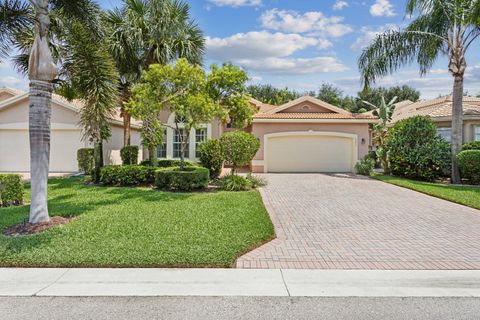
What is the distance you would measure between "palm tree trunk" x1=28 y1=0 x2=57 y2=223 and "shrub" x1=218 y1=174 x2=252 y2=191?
283 inches

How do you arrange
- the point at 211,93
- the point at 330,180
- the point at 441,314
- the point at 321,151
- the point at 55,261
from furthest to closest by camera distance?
the point at 321,151 < the point at 330,180 < the point at 211,93 < the point at 55,261 < the point at 441,314

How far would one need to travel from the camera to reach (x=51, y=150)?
1867cm

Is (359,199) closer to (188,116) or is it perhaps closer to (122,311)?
(188,116)

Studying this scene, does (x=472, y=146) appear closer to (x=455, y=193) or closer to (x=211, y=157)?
(x=455, y=193)

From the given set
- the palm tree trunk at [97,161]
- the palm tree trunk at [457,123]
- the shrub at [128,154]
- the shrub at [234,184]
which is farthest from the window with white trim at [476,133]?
the palm tree trunk at [97,161]

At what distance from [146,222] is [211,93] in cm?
707

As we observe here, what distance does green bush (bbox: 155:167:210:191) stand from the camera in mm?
12574

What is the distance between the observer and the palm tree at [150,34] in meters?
14.4

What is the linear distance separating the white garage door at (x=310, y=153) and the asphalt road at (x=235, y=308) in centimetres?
1594

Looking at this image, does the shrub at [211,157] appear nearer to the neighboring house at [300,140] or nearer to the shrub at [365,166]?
the neighboring house at [300,140]

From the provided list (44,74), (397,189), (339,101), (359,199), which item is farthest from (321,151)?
(339,101)

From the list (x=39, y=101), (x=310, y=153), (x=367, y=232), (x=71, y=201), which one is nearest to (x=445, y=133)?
(x=310, y=153)

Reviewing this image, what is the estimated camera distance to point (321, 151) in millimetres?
20125

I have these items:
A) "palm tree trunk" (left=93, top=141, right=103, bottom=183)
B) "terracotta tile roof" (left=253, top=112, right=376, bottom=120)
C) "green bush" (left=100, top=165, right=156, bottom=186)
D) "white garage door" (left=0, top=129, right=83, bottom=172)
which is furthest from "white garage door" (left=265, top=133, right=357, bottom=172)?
"white garage door" (left=0, top=129, right=83, bottom=172)
